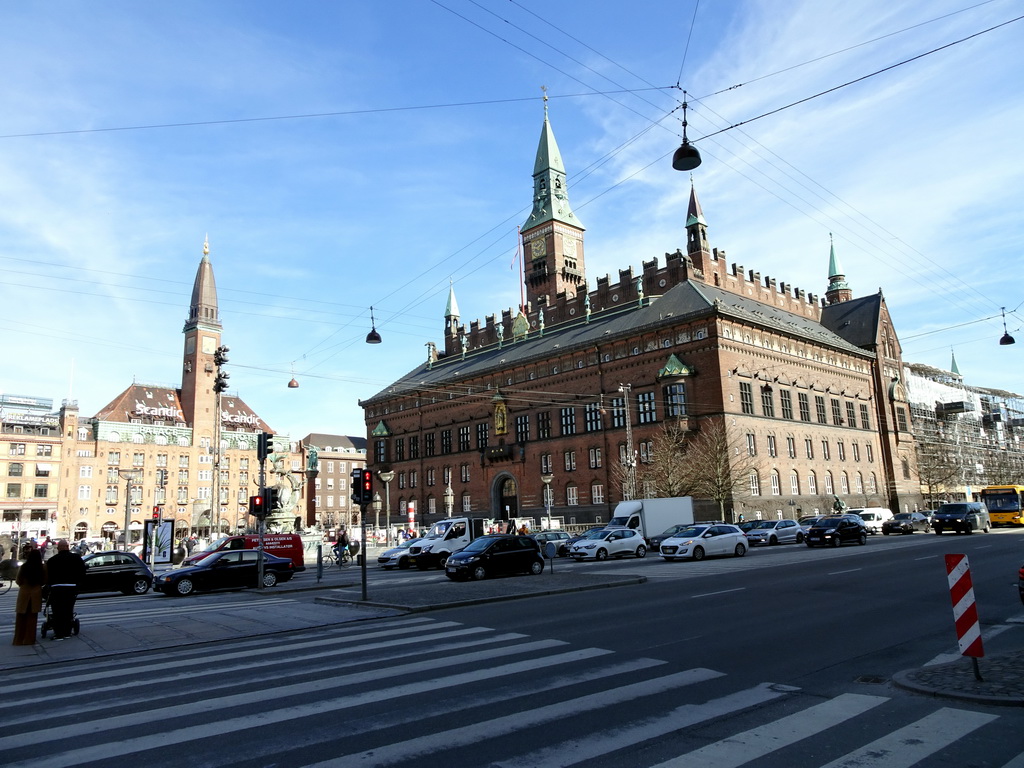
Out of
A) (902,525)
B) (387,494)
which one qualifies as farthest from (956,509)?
(387,494)

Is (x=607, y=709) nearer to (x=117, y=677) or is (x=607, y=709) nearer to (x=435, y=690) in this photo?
(x=435, y=690)

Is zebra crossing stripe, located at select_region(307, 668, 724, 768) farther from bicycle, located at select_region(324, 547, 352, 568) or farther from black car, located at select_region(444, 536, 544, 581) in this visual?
bicycle, located at select_region(324, 547, 352, 568)

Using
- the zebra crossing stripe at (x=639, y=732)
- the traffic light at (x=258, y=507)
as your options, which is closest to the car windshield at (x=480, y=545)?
the traffic light at (x=258, y=507)

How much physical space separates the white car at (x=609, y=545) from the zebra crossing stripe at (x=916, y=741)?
2597 centimetres

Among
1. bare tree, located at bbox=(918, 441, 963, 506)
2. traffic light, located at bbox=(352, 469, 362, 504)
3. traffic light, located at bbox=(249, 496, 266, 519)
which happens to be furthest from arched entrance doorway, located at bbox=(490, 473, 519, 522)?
traffic light, located at bbox=(352, 469, 362, 504)

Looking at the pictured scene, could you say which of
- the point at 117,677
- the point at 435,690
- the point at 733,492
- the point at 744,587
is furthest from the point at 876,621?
the point at 733,492

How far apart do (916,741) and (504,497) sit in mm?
61702

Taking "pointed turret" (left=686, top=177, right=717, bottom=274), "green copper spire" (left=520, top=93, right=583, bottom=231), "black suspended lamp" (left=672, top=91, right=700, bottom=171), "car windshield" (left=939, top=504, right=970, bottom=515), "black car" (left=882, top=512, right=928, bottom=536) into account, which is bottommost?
"black car" (left=882, top=512, right=928, bottom=536)

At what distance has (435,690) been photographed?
7.57 metres

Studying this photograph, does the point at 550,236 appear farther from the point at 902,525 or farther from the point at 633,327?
the point at 902,525

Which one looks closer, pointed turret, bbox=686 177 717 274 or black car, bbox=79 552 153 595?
black car, bbox=79 552 153 595

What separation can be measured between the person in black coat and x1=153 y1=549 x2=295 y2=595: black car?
32.0ft

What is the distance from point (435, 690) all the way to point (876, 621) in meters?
7.55

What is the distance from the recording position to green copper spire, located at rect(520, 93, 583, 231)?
7475cm
